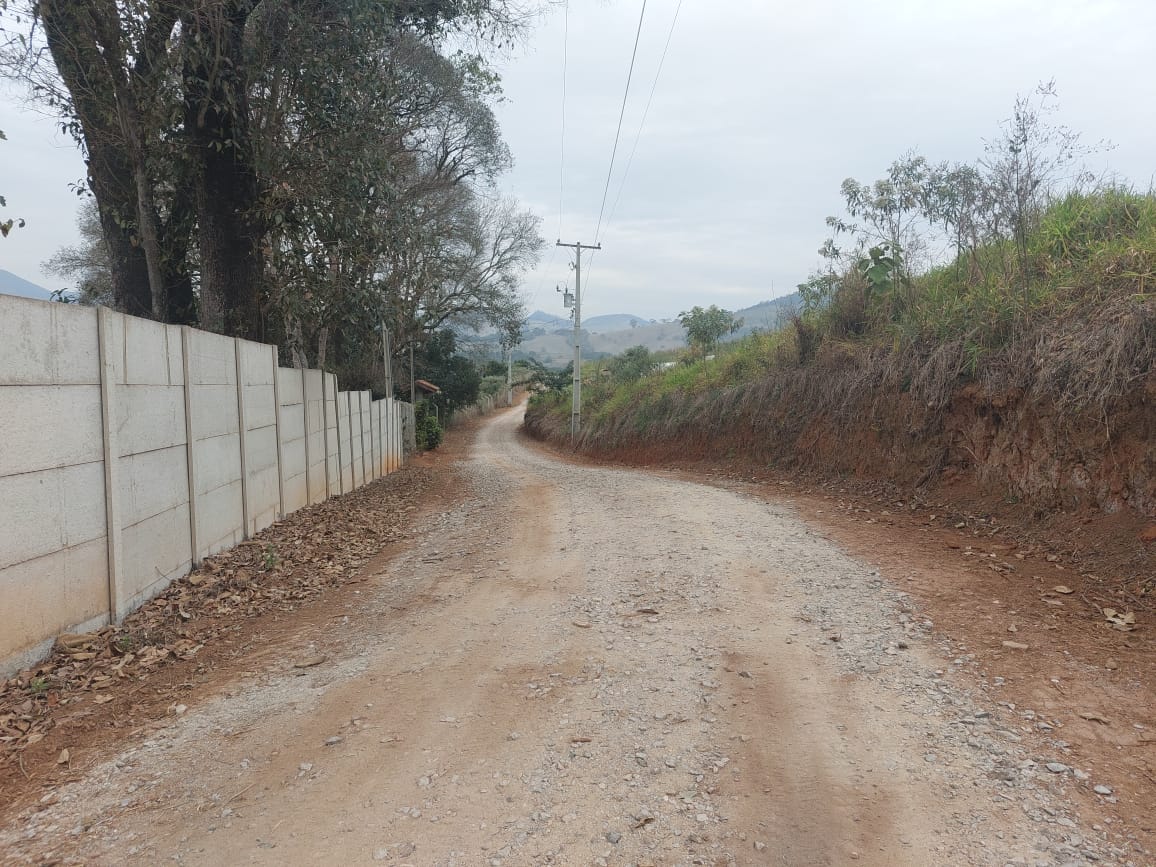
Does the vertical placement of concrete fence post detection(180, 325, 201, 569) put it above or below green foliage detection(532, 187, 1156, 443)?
below

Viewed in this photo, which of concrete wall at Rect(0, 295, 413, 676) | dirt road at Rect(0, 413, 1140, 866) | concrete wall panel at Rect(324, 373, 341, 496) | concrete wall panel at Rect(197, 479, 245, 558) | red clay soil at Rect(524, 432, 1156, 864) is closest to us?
dirt road at Rect(0, 413, 1140, 866)

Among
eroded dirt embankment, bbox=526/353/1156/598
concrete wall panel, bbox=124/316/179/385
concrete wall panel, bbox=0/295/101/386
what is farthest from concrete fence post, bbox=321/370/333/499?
eroded dirt embankment, bbox=526/353/1156/598

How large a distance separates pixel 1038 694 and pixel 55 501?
5.66m

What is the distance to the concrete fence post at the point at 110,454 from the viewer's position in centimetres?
440

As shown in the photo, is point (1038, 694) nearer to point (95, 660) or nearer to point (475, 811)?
point (475, 811)

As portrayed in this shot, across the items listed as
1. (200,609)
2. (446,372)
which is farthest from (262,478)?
(446,372)

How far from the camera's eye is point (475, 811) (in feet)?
9.05

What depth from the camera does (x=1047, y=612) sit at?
4.86 metres

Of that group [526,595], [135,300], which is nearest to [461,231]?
[135,300]

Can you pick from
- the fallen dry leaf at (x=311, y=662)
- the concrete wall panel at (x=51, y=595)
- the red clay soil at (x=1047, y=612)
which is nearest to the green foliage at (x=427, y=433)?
the red clay soil at (x=1047, y=612)

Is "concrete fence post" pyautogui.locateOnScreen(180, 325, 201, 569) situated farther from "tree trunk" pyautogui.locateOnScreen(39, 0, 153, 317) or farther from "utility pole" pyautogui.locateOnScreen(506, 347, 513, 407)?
"utility pole" pyautogui.locateOnScreen(506, 347, 513, 407)

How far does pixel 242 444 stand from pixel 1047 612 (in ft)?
24.2

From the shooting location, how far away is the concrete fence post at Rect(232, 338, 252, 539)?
7078mm

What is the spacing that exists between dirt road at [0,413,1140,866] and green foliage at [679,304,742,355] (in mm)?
17736
